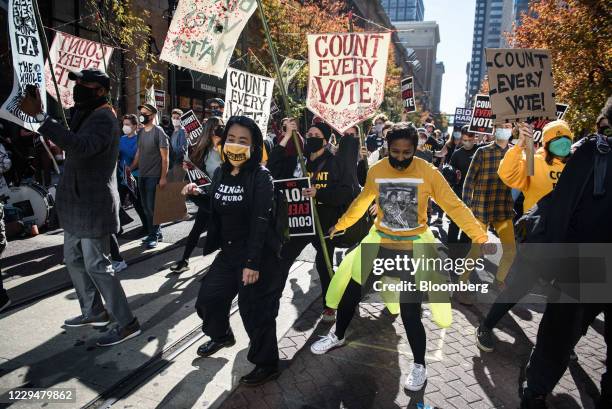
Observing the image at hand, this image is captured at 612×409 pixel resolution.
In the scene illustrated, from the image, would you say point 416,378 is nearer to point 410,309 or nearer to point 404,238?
point 410,309

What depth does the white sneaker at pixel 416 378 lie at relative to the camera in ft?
10.1

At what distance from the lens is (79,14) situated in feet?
48.2

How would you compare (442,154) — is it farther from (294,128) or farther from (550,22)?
(294,128)

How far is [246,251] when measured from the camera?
10.2 ft

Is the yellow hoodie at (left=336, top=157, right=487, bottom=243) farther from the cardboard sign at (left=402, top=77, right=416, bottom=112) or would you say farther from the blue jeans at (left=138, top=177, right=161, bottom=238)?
the cardboard sign at (left=402, top=77, right=416, bottom=112)

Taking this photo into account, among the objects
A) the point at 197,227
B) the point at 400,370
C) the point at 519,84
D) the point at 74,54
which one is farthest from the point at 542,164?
the point at 74,54

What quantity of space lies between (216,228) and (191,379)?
111 centimetres

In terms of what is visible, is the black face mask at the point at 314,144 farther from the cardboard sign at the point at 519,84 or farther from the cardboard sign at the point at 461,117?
the cardboard sign at the point at 461,117

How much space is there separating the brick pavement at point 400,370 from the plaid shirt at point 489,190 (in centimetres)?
126

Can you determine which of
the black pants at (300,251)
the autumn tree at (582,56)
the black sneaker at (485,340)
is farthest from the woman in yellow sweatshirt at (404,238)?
the autumn tree at (582,56)

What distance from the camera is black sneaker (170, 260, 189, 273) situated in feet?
17.6

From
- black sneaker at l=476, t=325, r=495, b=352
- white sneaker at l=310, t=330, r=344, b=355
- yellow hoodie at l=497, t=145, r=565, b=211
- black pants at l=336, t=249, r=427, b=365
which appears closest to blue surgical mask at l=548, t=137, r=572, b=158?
yellow hoodie at l=497, t=145, r=565, b=211

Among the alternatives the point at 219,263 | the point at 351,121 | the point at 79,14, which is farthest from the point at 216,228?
the point at 79,14

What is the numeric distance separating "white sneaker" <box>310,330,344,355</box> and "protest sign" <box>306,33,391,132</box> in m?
1.88
